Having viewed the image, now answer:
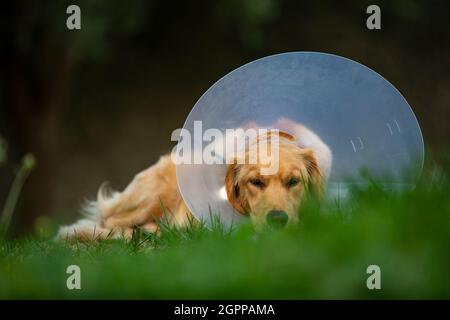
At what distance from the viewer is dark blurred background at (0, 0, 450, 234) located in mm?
8016

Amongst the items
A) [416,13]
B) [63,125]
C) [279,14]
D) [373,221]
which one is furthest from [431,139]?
[373,221]

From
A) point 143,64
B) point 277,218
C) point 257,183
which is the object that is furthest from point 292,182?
point 143,64

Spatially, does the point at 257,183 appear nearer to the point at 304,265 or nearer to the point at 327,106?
the point at 327,106

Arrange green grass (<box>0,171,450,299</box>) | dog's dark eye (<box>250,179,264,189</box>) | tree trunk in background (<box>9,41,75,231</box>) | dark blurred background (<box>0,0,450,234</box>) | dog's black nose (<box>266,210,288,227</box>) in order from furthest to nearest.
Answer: tree trunk in background (<box>9,41,75,231</box>) → dark blurred background (<box>0,0,450,234</box>) → dog's dark eye (<box>250,179,264,189</box>) → dog's black nose (<box>266,210,288,227</box>) → green grass (<box>0,171,450,299</box>)

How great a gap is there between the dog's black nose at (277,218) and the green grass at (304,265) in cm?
61

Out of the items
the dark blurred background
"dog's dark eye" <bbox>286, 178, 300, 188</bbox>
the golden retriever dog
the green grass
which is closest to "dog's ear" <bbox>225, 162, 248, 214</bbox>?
the golden retriever dog

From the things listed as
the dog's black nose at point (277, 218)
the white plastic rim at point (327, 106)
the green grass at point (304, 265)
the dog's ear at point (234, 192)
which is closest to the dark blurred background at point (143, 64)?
the dog's ear at point (234, 192)

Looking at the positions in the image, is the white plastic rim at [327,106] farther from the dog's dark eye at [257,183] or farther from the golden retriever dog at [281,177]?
the dog's dark eye at [257,183]

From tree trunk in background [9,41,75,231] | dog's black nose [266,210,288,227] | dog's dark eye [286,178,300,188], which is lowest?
dog's black nose [266,210,288,227]

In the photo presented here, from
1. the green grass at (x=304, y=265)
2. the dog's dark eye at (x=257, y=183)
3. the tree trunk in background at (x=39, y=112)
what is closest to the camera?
the green grass at (x=304, y=265)

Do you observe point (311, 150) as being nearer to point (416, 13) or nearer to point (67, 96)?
point (416, 13)

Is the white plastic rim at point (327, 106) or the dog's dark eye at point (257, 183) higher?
the white plastic rim at point (327, 106)

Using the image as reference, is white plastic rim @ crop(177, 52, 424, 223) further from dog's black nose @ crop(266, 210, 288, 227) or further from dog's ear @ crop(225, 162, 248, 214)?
dog's black nose @ crop(266, 210, 288, 227)

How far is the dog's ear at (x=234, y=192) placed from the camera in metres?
3.55
